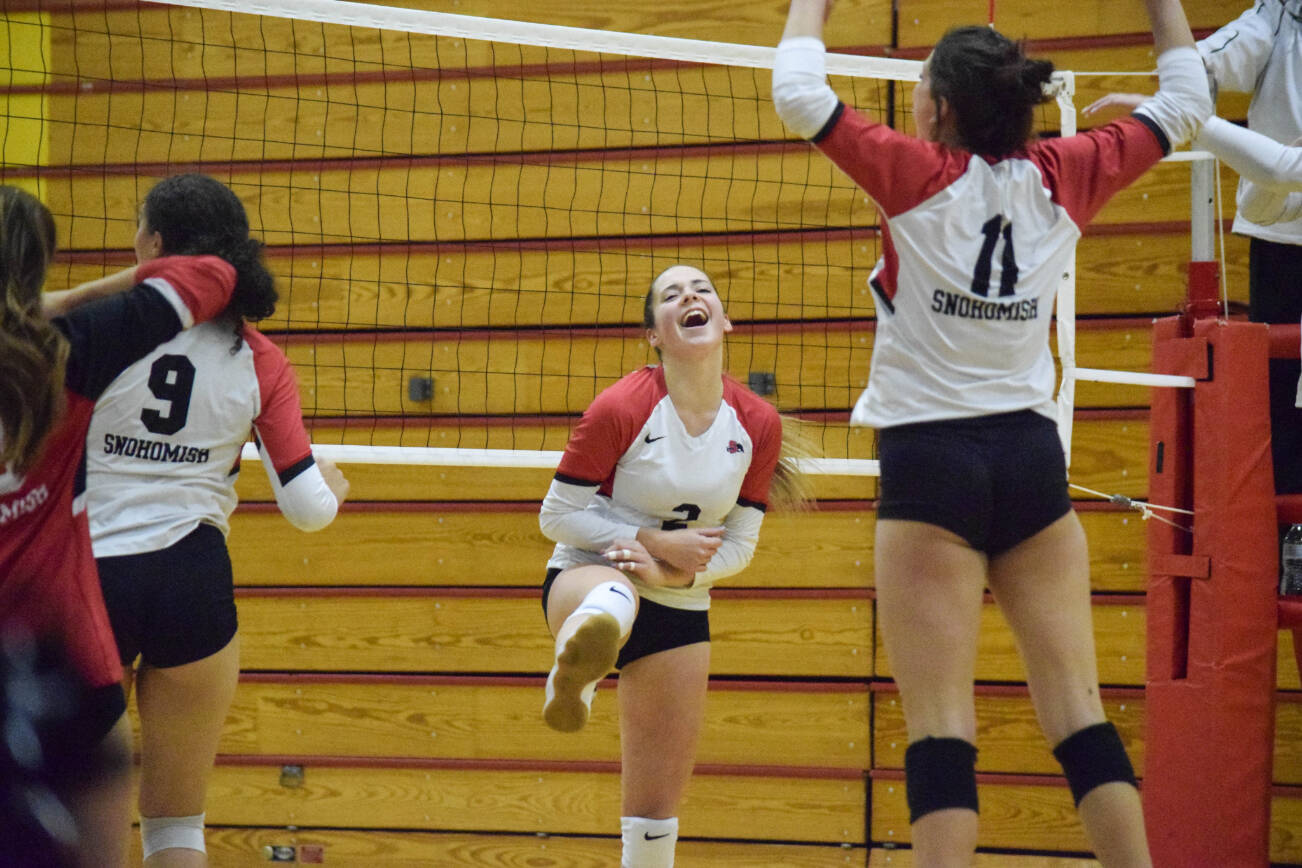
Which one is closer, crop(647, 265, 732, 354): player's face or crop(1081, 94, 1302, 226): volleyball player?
crop(1081, 94, 1302, 226): volleyball player

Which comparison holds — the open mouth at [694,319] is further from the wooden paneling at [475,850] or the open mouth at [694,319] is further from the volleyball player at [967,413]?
the wooden paneling at [475,850]

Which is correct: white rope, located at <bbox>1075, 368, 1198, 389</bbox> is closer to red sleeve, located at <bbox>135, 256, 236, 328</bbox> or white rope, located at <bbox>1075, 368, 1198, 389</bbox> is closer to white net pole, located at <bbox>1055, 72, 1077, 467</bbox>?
white net pole, located at <bbox>1055, 72, 1077, 467</bbox>

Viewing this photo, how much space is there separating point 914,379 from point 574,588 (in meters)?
1.19

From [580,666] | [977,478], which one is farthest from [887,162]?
[580,666]

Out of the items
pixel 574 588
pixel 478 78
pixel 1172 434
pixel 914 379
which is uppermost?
pixel 478 78

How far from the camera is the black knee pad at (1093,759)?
218cm

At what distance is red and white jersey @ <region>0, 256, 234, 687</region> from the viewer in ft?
6.04

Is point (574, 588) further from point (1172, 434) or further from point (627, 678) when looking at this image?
point (1172, 434)

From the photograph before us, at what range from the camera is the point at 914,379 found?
2.23 meters

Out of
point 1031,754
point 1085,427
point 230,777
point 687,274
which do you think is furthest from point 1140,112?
point 230,777

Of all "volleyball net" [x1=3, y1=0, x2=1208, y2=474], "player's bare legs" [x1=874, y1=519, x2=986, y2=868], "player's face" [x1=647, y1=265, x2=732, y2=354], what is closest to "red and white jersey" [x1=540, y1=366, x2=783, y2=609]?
"player's face" [x1=647, y1=265, x2=732, y2=354]

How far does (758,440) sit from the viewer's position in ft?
11.1

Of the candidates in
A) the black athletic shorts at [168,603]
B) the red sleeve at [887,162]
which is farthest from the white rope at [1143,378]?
the black athletic shorts at [168,603]

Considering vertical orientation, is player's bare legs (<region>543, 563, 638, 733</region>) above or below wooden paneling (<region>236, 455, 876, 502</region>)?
below
